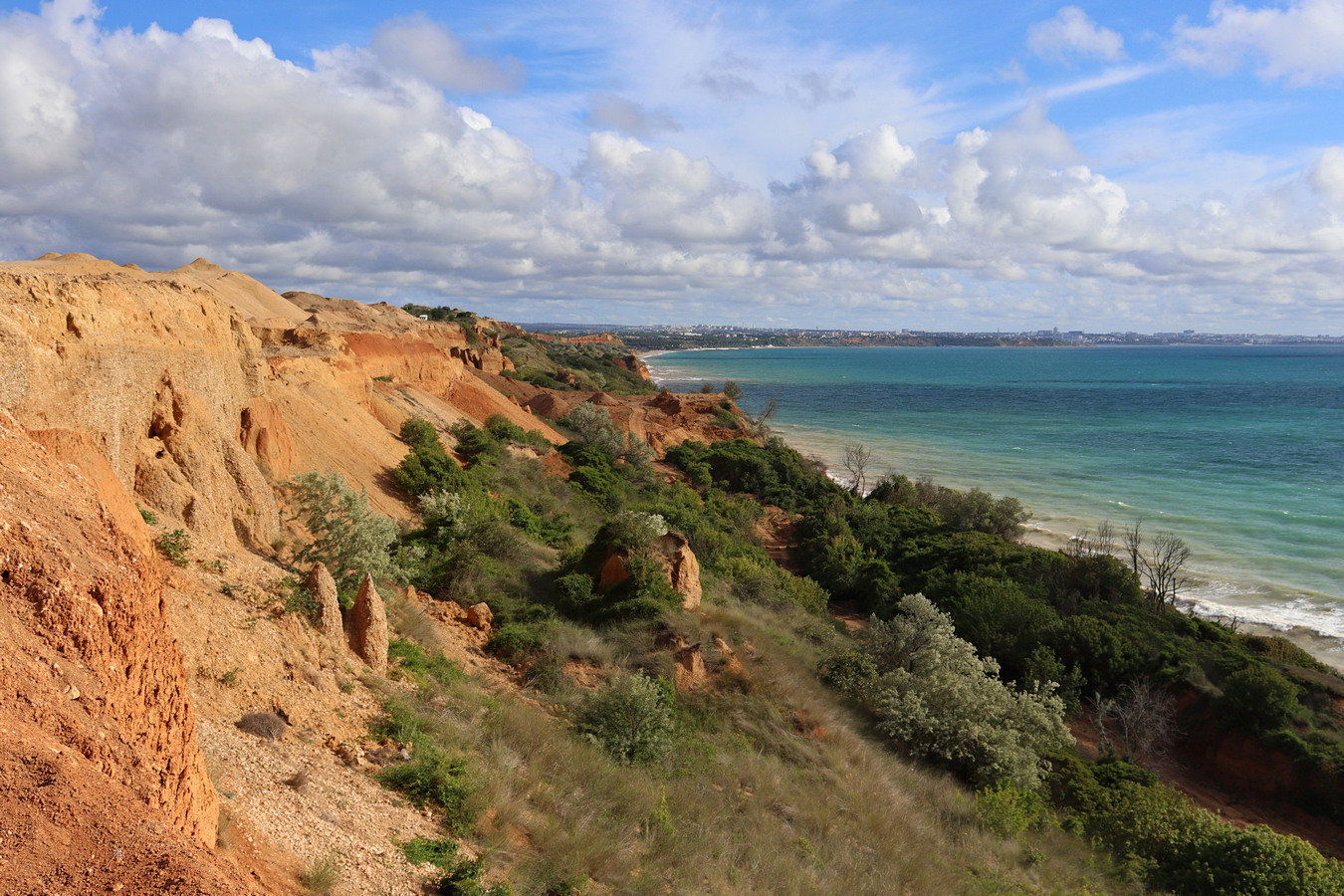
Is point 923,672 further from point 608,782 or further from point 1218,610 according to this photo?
point 1218,610

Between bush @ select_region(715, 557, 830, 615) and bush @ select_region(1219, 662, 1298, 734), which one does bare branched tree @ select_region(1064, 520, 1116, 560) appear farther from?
bush @ select_region(715, 557, 830, 615)

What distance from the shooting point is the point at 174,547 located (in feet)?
29.2

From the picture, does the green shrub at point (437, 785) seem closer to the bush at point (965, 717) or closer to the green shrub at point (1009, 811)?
the green shrub at point (1009, 811)

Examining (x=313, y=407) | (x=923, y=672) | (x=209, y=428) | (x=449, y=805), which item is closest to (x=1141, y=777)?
(x=923, y=672)

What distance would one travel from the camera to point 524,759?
9141 mm

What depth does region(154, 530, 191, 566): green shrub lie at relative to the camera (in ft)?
28.8

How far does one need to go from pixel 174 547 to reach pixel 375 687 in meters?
2.97

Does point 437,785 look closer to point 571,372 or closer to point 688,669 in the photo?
point 688,669

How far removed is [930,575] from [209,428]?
865 inches

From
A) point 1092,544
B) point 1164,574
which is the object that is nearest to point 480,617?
point 1164,574

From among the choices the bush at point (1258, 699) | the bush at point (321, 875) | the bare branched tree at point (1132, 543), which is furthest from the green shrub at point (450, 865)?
the bare branched tree at point (1132, 543)

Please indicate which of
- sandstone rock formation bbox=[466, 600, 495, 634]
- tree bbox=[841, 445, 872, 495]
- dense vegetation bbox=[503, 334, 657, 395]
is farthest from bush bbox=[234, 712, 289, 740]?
dense vegetation bbox=[503, 334, 657, 395]

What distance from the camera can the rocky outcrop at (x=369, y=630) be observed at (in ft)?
33.3

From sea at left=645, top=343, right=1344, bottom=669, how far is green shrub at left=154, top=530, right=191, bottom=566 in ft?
100
